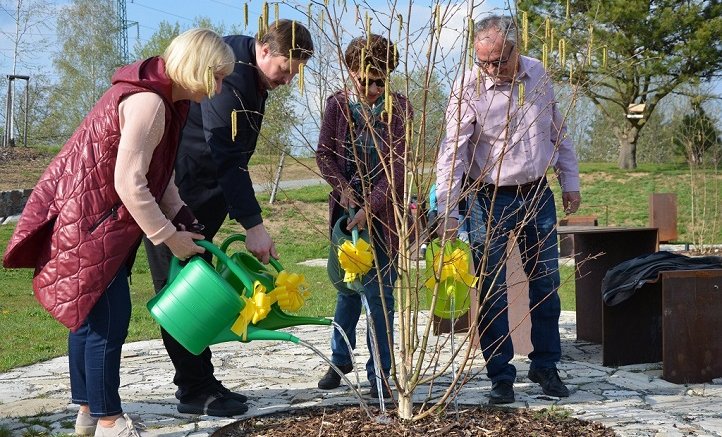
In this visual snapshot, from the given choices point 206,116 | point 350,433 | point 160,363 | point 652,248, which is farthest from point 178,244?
point 652,248

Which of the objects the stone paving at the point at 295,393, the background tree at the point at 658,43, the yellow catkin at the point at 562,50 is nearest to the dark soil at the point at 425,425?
the stone paving at the point at 295,393

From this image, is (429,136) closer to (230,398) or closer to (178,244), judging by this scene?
(178,244)

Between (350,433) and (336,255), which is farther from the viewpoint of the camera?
(336,255)

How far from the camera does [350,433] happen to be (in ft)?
11.6

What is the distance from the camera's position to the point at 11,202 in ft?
54.5

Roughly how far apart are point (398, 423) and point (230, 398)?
102 centimetres

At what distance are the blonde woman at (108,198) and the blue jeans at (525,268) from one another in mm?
1515

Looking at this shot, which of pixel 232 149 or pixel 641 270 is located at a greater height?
pixel 232 149

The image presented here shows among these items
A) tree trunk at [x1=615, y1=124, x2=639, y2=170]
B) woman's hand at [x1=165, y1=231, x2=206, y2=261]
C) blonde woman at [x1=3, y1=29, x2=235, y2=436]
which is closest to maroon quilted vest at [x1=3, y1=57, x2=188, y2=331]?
blonde woman at [x1=3, y1=29, x2=235, y2=436]

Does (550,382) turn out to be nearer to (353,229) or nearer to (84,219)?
(353,229)

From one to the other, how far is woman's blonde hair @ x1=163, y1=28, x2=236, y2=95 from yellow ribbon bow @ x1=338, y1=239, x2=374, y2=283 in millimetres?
883

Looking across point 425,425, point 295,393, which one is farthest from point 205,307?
point 295,393

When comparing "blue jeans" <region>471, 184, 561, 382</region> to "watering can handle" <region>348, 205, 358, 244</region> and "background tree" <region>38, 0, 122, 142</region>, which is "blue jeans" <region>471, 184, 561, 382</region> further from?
"background tree" <region>38, 0, 122, 142</region>

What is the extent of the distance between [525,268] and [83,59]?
29061 millimetres
